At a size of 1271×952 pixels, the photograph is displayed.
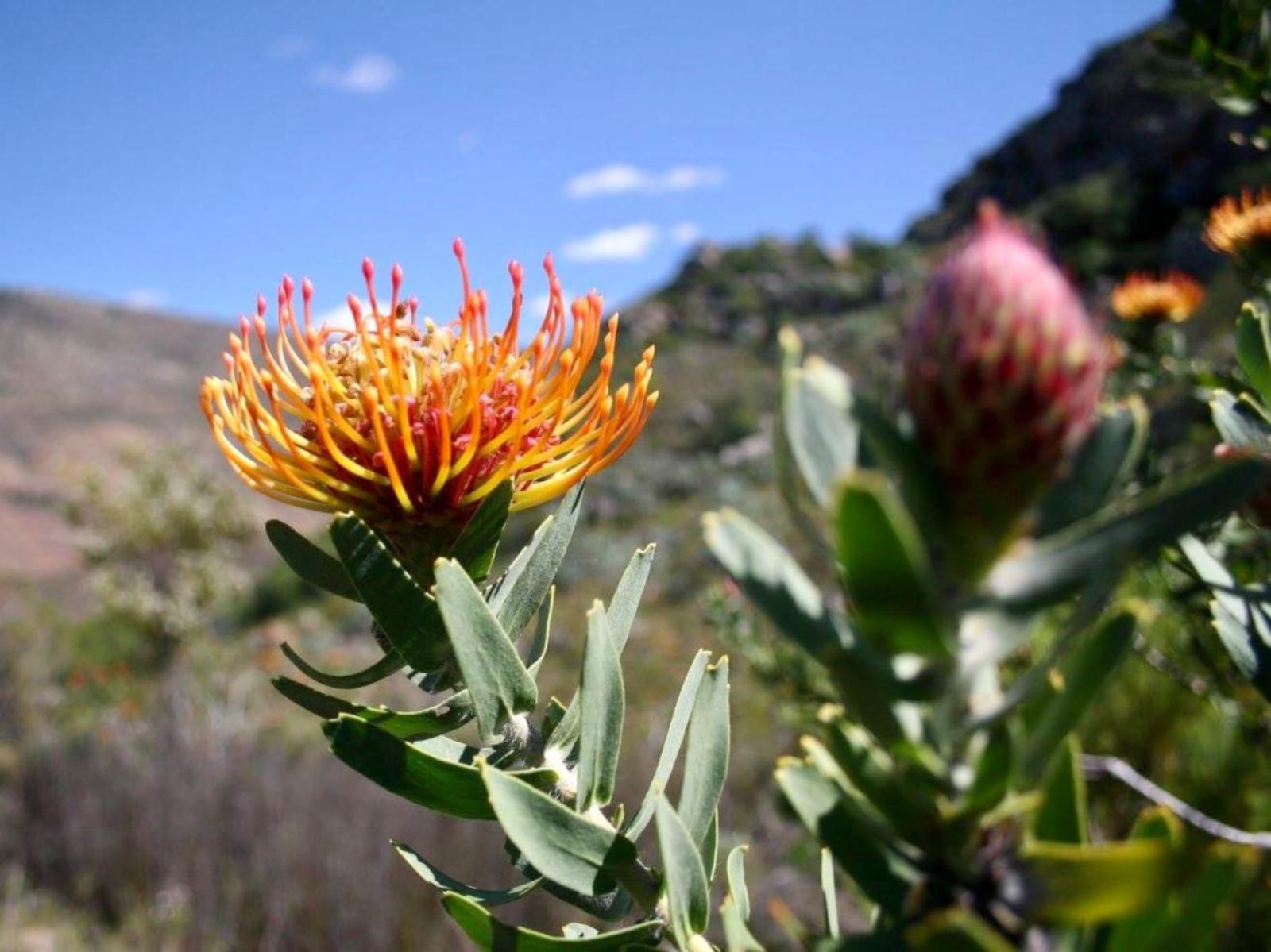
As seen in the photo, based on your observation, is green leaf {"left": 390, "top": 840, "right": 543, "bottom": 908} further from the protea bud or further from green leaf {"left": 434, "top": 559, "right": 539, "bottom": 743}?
the protea bud

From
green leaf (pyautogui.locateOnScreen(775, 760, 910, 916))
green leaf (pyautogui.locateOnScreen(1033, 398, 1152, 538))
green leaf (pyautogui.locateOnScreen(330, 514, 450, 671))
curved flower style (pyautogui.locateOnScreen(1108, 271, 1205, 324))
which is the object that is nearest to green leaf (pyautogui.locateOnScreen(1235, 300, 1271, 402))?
green leaf (pyautogui.locateOnScreen(1033, 398, 1152, 538))

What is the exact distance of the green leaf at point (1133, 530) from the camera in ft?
1.14

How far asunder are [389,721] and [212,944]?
525 centimetres

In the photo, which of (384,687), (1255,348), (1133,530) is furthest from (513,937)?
(384,687)

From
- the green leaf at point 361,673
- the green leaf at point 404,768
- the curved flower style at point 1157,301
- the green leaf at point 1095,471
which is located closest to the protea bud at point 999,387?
the green leaf at point 1095,471

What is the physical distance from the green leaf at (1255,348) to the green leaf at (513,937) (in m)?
0.57

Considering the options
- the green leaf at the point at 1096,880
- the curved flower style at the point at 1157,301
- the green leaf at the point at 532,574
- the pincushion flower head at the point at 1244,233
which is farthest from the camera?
the curved flower style at the point at 1157,301

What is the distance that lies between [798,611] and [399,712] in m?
0.39

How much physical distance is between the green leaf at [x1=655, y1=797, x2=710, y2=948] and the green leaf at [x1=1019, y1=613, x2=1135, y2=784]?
0.19 meters

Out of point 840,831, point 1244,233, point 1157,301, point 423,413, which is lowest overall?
point 840,831

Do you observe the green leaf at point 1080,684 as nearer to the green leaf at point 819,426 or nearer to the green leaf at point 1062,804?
the green leaf at point 1062,804

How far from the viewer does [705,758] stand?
601mm

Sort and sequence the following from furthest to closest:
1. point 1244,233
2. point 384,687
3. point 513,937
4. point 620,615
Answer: point 384,687 < point 1244,233 < point 620,615 < point 513,937

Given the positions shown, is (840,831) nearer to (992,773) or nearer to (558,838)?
(992,773)
